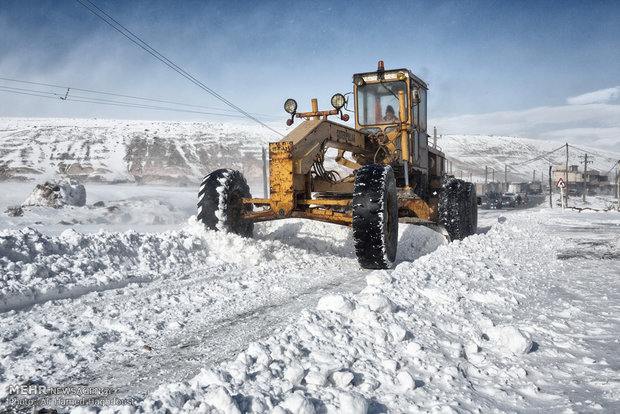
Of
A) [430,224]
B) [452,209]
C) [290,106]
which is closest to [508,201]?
[430,224]

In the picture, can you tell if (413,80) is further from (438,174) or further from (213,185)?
(213,185)

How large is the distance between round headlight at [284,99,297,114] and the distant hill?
151 feet

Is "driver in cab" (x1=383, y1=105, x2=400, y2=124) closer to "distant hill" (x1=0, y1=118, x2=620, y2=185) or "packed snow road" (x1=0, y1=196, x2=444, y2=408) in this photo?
"packed snow road" (x1=0, y1=196, x2=444, y2=408)

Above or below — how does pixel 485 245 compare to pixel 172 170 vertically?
below

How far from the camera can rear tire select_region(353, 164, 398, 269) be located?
571 cm

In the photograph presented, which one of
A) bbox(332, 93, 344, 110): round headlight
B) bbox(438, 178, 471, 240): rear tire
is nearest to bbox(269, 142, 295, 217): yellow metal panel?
bbox(332, 93, 344, 110): round headlight

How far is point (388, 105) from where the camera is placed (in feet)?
29.7

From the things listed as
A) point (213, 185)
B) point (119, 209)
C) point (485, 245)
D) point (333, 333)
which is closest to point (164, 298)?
point (333, 333)

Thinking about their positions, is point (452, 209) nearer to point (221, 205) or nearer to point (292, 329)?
point (221, 205)

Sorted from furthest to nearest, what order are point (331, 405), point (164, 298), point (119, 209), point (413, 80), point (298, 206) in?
point (119, 209)
point (413, 80)
point (298, 206)
point (164, 298)
point (331, 405)

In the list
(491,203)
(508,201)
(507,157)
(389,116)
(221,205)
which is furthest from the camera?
(507,157)

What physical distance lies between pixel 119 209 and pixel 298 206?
1134cm

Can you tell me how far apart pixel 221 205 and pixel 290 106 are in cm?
199

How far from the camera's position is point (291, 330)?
10.0 ft
